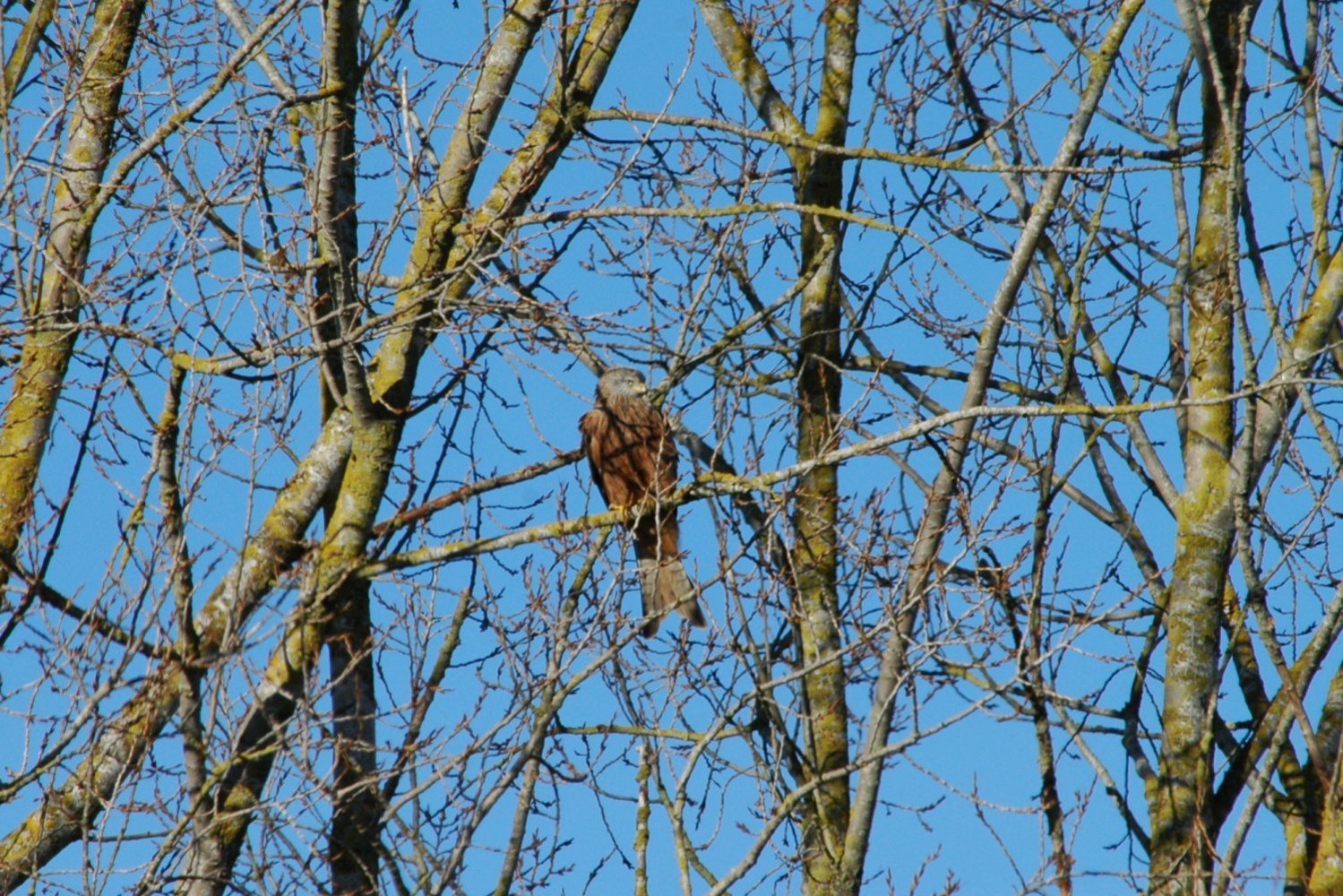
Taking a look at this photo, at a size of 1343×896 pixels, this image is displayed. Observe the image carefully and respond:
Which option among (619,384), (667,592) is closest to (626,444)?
(619,384)

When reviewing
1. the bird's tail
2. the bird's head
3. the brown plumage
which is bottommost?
Result: the bird's tail

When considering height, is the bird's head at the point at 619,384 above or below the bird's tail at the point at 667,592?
above

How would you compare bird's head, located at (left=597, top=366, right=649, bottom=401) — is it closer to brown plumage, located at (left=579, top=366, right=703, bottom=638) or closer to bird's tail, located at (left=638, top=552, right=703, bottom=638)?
brown plumage, located at (left=579, top=366, right=703, bottom=638)

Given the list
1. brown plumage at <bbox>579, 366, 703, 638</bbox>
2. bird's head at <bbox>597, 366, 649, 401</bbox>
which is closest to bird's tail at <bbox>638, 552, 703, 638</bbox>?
brown plumage at <bbox>579, 366, 703, 638</bbox>

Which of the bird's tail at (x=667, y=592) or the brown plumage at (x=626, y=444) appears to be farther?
the brown plumage at (x=626, y=444)

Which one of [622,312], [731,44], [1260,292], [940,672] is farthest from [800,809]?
[731,44]

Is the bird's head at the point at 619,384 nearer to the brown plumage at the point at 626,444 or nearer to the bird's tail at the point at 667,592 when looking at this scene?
the brown plumage at the point at 626,444

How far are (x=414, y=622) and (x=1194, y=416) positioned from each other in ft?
10.7

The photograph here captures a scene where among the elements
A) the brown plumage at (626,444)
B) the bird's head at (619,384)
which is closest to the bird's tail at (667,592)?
the brown plumage at (626,444)

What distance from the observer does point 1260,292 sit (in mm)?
5508

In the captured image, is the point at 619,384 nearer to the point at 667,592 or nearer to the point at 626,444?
the point at 626,444

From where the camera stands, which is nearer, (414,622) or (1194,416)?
(414,622)

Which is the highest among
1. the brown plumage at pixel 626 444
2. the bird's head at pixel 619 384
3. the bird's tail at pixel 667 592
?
the bird's head at pixel 619 384

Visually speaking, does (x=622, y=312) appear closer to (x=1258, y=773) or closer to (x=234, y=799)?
(x=234, y=799)
